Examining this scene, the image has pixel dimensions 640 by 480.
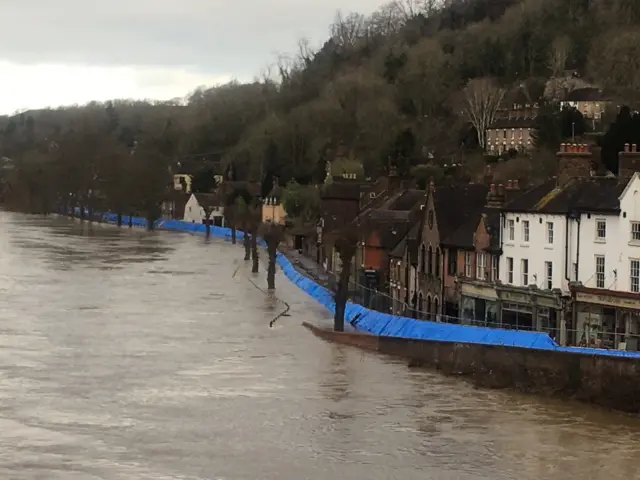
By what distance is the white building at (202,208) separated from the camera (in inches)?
6166

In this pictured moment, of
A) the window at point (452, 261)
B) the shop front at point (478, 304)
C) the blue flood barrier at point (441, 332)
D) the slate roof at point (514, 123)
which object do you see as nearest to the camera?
the blue flood barrier at point (441, 332)

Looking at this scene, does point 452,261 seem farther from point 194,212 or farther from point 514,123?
point 194,212

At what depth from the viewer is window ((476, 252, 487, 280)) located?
2014 inches

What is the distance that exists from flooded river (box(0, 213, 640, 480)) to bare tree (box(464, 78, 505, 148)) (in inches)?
2216

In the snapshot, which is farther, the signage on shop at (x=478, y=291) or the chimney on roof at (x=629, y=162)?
the signage on shop at (x=478, y=291)

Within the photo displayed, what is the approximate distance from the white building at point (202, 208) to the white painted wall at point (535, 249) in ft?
348

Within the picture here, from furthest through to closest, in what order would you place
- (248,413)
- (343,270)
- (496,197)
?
(343,270)
(496,197)
(248,413)

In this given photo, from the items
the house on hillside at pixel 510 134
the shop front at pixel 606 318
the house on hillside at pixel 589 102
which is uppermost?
the house on hillside at pixel 589 102

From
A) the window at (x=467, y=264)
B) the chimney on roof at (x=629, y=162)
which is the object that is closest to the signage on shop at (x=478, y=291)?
the window at (x=467, y=264)

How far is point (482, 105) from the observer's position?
116500mm

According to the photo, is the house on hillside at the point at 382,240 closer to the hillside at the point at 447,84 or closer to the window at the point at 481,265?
the window at the point at 481,265

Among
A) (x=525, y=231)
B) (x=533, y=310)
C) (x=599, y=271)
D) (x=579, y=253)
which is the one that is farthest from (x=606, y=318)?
(x=525, y=231)

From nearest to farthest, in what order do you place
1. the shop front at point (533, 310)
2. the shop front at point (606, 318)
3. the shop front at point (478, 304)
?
1. the shop front at point (606, 318)
2. the shop front at point (533, 310)
3. the shop front at point (478, 304)

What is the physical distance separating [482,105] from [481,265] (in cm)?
6733
